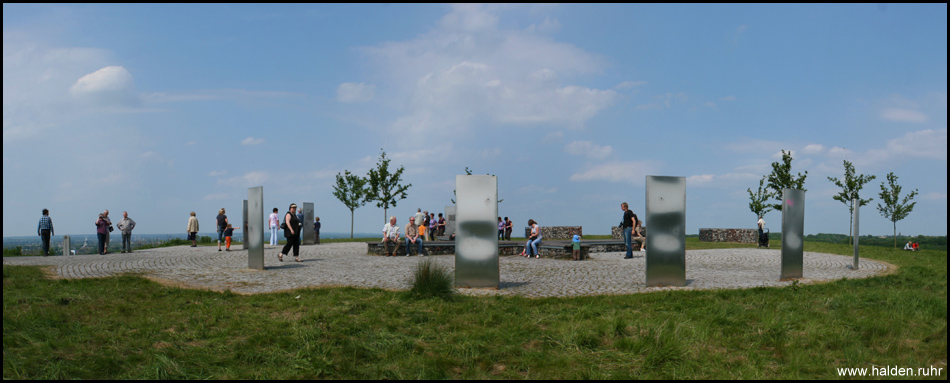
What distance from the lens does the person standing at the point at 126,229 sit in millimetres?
20500

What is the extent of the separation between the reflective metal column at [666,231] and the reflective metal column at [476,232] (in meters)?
3.08

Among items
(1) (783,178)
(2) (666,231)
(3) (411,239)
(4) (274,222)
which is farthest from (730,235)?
(4) (274,222)

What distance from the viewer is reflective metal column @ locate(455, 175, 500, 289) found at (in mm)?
10641

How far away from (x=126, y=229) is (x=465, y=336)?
62.1 feet

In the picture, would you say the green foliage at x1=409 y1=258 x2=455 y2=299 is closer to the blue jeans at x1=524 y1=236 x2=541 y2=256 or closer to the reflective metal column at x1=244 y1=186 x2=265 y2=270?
the reflective metal column at x1=244 y1=186 x2=265 y2=270

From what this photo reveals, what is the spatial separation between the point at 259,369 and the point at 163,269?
34.1 ft

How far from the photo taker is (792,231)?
1266 centimetres

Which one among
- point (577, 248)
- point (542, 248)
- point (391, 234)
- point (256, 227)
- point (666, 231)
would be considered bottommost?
point (542, 248)

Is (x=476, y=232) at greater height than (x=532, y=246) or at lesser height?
greater

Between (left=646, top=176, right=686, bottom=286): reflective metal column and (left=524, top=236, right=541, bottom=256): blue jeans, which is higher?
(left=646, top=176, right=686, bottom=286): reflective metal column

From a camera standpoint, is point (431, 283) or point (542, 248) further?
point (542, 248)

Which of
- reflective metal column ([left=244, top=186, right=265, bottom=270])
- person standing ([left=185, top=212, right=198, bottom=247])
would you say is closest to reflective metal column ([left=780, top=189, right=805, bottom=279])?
reflective metal column ([left=244, top=186, right=265, bottom=270])

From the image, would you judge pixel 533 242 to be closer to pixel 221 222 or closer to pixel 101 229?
pixel 221 222

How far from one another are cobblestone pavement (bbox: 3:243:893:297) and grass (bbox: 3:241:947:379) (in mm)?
1926
